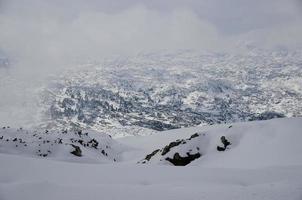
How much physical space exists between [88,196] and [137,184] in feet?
6.52

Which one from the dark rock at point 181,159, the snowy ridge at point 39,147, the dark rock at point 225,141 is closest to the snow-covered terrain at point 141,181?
the dark rock at point 225,141

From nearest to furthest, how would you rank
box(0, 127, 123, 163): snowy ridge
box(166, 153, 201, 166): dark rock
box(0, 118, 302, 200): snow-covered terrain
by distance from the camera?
box(0, 118, 302, 200): snow-covered terrain
box(0, 127, 123, 163): snowy ridge
box(166, 153, 201, 166): dark rock

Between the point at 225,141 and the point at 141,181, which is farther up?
the point at 141,181

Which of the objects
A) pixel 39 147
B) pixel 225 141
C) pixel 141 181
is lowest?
pixel 39 147

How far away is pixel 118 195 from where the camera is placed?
938 centimetres

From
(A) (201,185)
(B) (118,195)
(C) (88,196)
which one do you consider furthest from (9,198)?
(A) (201,185)

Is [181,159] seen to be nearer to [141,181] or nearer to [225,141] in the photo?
[225,141]

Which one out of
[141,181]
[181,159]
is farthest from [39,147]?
[141,181]

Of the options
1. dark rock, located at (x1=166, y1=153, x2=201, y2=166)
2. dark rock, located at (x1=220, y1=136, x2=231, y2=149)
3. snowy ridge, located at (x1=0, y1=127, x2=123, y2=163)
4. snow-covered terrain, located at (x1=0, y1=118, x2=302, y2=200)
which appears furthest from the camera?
dark rock, located at (x1=166, y1=153, x2=201, y2=166)

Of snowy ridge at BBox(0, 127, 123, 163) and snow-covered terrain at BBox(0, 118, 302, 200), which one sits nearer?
snow-covered terrain at BBox(0, 118, 302, 200)

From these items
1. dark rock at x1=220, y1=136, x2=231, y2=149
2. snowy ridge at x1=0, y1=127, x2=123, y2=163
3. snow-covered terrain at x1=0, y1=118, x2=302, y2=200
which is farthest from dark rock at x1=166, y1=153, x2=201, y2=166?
snow-covered terrain at x1=0, y1=118, x2=302, y2=200

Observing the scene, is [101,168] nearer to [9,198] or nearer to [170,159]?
[9,198]

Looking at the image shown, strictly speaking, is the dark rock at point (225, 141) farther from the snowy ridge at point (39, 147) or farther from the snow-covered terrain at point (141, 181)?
the snowy ridge at point (39, 147)

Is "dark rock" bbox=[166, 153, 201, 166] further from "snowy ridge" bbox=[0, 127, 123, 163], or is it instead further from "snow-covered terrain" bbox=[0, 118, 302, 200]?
"snow-covered terrain" bbox=[0, 118, 302, 200]
